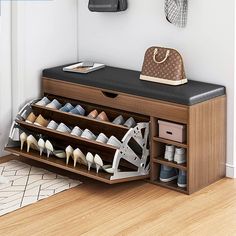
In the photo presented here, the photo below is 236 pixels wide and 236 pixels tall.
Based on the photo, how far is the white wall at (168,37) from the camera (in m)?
3.77

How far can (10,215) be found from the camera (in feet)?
11.0

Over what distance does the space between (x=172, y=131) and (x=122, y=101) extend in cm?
40

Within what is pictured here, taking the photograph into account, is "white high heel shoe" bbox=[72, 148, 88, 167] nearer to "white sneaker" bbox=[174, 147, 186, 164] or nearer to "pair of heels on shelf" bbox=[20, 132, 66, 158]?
"pair of heels on shelf" bbox=[20, 132, 66, 158]

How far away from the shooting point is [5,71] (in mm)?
4211

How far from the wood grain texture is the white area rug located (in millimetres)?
550

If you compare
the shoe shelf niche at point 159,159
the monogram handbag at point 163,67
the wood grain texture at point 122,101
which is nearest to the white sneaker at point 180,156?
the shoe shelf niche at point 159,159

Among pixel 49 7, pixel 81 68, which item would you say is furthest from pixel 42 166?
pixel 49 7

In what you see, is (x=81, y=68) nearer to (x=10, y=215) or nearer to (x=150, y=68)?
(x=150, y=68)

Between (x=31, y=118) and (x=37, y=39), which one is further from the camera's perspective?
(x=37, y=39)

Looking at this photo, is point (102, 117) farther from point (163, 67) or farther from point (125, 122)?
point (163, 67)

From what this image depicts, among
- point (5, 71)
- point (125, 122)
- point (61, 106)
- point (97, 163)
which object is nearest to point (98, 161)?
point (97, 163)

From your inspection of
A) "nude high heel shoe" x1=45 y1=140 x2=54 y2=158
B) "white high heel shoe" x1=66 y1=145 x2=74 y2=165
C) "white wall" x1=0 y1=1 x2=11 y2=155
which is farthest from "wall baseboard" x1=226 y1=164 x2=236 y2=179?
"white wall" x1=0 y1=1 x2=11 y2=155

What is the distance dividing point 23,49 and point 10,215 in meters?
1.31

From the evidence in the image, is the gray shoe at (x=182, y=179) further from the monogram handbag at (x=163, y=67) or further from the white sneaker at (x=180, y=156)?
the monogram handbag at (x=163, y=67)
